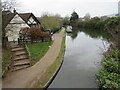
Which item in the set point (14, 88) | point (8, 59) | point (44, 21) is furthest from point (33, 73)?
point (44, 21)

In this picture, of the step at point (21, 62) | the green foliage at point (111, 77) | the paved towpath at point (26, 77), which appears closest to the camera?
the green foliage at point (111, 77)

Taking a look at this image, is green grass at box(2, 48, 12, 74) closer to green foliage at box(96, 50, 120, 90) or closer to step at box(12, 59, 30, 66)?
step at box(12, 59, 30, 66)

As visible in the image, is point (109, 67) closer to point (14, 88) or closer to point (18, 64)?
point (14, 88)

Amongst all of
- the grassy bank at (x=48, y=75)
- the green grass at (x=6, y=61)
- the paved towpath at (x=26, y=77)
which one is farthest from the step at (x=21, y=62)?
the grassy bank at (x=48, y=75)

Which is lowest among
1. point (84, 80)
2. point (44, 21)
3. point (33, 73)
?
point (84, 80)

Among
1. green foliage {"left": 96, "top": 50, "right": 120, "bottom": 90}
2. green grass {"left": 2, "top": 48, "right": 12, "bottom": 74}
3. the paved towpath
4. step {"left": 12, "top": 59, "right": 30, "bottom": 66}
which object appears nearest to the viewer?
green foliage {"left": 96, "top": 50, "right": 120, "bottom": 90}

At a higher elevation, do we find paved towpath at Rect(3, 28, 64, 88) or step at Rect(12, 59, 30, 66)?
step at Rect(12, 59, 30, 66)

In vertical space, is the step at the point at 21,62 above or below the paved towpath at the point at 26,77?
above

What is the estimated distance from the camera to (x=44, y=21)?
3941 centimetres

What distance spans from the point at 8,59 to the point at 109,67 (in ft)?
28.1

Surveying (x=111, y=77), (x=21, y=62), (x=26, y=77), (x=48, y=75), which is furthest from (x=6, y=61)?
(x=111, y=77)

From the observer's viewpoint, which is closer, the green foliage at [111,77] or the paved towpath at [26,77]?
the green foliage at [111,77]

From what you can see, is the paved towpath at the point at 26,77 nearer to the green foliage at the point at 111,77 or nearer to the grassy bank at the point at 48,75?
the grassy bank at the point at 48,75

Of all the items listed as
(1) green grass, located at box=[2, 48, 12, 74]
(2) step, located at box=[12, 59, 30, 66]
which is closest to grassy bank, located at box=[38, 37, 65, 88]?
(2) step, located at box=[12, 59, 30, 66]
